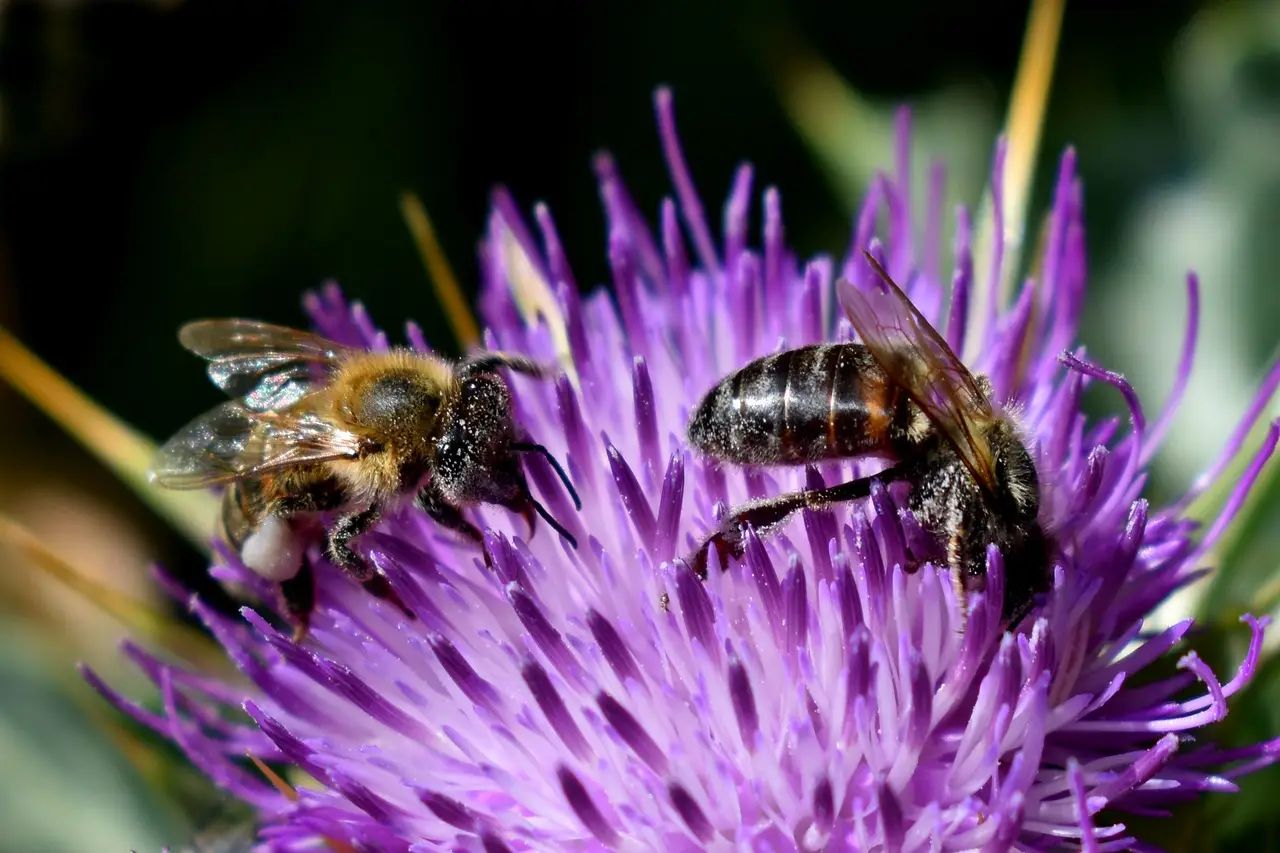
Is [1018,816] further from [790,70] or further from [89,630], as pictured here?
[89,630]

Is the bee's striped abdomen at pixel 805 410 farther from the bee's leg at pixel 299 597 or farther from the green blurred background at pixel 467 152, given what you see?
the green blurred background at pixel 467 152

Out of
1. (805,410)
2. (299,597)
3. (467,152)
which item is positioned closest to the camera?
(805,410)

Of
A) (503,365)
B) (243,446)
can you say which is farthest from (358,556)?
(503,365)

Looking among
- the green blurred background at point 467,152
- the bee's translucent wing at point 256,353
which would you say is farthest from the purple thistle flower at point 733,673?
the green blurred background at point 467,152

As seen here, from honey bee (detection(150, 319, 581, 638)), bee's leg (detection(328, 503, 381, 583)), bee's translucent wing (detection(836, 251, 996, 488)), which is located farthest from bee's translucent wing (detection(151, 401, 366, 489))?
bee's translucent wing (detection(836, 251, 996, 488))

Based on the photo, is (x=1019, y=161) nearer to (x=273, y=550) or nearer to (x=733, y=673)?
(x=733, y=673)

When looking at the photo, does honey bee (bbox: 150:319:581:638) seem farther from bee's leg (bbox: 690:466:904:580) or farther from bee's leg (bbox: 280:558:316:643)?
bee's leg (bbox: 690:466:904:580)
